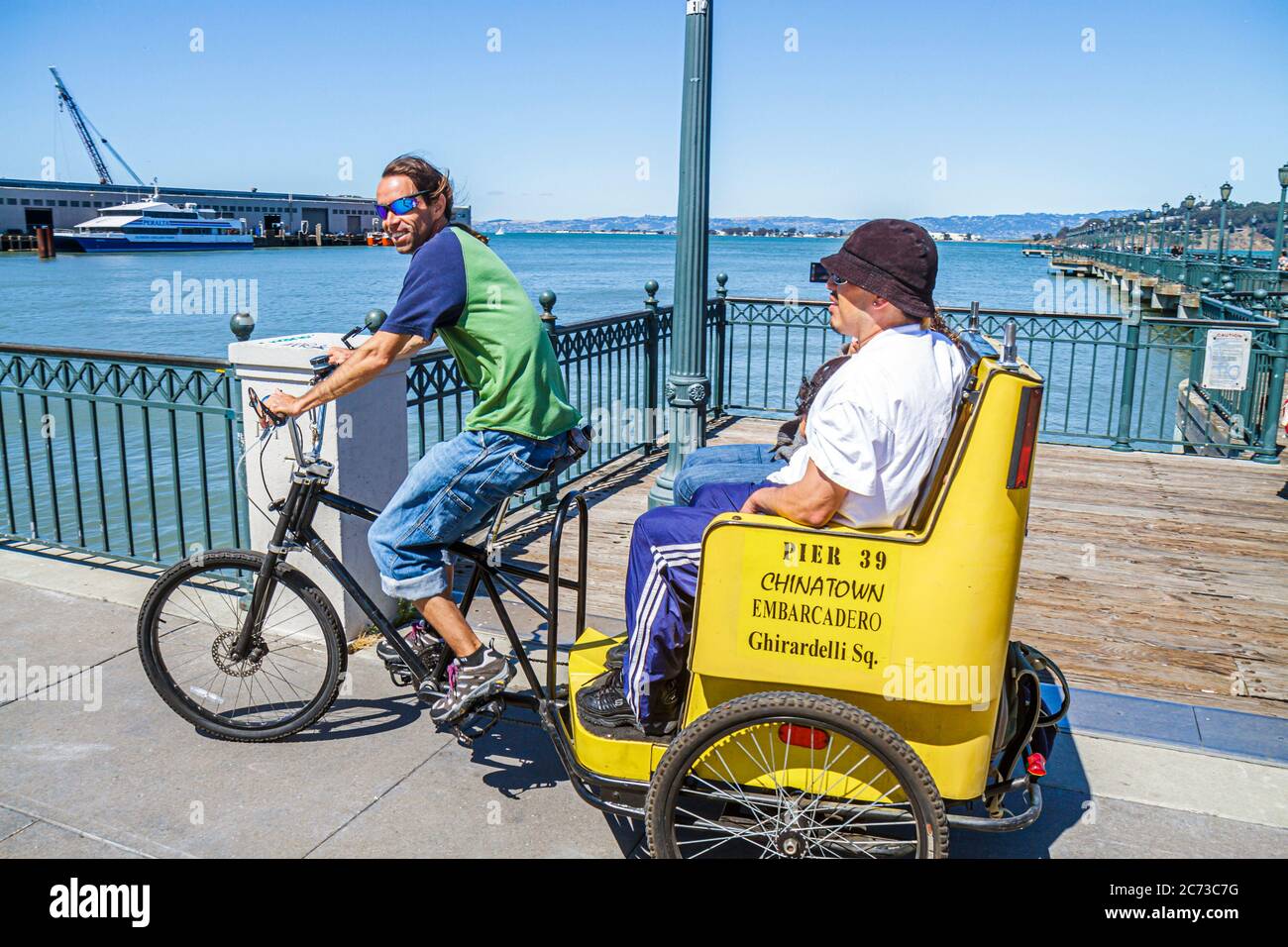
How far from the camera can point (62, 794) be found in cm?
363

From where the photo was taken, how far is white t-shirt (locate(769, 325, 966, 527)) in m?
2.74

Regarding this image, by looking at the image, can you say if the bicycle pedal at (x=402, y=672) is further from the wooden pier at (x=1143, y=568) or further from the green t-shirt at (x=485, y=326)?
the wooden pier at (x=1143, y=568)

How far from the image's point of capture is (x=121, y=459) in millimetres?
5988

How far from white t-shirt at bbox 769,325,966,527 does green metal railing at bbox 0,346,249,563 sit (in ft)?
11.6

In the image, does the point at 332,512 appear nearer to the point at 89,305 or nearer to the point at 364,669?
the point at 364,669

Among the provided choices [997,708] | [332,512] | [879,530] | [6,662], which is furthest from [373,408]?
[997,708]

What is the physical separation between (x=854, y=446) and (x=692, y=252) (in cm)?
414

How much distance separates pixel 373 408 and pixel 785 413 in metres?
6.87

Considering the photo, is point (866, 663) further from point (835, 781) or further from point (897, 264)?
point (897, 264)

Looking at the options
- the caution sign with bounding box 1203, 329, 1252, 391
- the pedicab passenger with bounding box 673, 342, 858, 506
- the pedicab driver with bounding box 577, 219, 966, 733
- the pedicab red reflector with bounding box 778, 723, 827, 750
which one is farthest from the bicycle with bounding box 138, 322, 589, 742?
the caution sign with bounding box 1203, 329, 1252, 391

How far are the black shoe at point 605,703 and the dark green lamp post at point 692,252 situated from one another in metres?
2.98

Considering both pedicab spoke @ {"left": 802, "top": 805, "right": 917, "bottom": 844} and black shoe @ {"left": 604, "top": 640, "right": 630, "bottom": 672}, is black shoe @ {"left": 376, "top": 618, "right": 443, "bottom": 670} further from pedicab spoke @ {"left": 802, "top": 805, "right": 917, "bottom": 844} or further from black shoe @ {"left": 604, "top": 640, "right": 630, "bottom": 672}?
pedicab spoke @ {"left": 802, "top": 805, "right": 917, "bottom": 844}

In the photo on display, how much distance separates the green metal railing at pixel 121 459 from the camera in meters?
5.59
